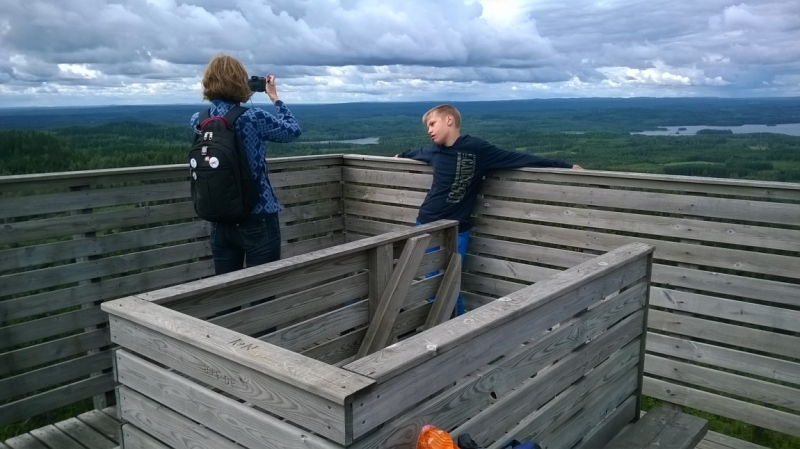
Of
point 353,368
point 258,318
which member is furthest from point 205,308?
point 353,368

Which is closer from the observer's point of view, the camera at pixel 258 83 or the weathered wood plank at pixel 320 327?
the weathered wood plank at pixel 320 327

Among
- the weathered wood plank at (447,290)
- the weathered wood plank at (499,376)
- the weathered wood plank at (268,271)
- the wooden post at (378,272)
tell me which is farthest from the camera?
the weathered wood plank at (447,290)

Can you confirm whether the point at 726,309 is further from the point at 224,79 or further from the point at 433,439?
the point at 224,79

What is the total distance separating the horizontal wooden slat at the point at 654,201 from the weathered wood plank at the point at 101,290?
7.94 ft

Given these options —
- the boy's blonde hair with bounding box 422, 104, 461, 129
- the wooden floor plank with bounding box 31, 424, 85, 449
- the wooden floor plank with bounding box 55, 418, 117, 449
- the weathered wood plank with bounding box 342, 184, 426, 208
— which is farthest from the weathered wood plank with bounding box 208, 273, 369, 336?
the weathered wood plank with bounding box 342, 184, 426, 208

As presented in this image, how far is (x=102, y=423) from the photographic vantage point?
14.8ft

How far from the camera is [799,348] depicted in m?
4.24

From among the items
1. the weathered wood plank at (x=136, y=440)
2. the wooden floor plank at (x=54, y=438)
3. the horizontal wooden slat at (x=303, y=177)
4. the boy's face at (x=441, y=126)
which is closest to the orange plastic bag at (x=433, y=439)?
the weathered wood plank at (x=136, y=440)

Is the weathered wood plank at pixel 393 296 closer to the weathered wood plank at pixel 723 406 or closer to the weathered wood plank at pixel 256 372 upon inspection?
the weathered wood plank at pixel 256 372

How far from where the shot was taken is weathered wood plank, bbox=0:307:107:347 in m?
4.29

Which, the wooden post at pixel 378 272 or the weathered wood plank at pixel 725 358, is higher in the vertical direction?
the wooden post at pixel 378 272

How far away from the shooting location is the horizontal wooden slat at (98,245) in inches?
170

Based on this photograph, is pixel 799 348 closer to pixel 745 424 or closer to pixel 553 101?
pixel 745 424

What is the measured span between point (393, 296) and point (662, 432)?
1550 mm
